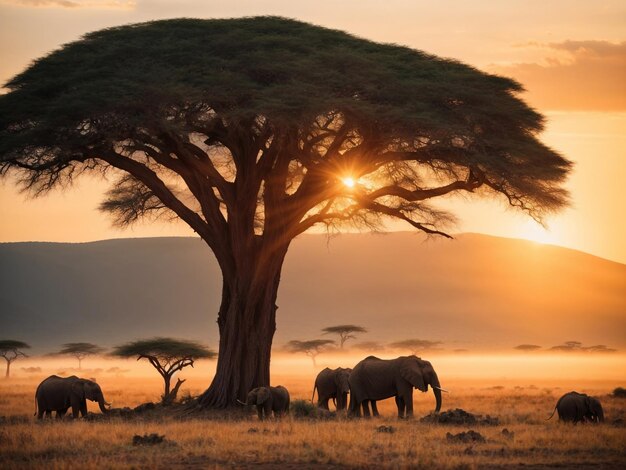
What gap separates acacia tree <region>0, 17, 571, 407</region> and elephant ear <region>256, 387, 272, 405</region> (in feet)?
7.04

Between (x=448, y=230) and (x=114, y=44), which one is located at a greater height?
(x=114, y=44)

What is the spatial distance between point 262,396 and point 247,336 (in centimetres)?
276

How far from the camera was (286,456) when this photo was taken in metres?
17.6

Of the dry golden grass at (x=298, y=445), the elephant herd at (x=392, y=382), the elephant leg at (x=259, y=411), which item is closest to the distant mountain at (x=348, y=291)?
the elephant herd at (x=392, y=382)

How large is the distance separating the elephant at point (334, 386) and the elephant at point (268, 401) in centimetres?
369

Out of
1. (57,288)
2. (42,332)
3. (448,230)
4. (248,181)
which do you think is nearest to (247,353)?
(248,181)

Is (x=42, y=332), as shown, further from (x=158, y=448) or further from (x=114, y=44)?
(x=158, y=448)

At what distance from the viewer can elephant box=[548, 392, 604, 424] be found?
23.5 m

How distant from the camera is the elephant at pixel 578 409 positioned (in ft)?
77.0

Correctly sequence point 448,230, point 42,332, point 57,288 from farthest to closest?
point 57,288
point 42,332
point 448,230

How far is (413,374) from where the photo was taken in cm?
2547

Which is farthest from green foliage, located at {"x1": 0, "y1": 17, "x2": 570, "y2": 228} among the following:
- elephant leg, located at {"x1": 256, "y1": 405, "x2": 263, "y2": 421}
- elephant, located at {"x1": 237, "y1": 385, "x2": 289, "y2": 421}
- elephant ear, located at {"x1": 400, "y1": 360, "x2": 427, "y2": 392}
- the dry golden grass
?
the dry golden grass

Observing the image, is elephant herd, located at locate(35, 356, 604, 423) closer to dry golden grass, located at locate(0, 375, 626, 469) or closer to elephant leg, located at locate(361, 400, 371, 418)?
elephant leg, located at locate(361, 400, 371, 418)

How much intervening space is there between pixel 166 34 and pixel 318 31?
384cm
